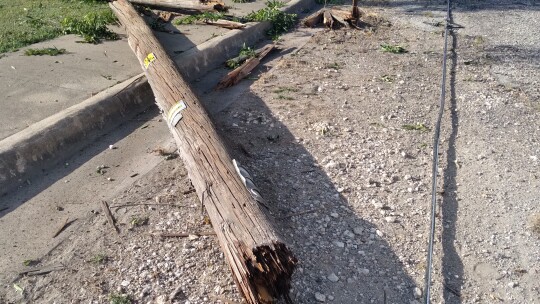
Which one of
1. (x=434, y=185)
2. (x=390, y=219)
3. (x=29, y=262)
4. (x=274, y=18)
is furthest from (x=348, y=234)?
(x=274, y=18)

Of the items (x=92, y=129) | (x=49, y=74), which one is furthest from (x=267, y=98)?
(x=49, y=74)

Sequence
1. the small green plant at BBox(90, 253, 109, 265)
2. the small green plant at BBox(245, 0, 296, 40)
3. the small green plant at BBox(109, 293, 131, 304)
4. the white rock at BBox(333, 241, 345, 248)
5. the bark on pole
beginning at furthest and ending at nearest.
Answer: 1. the small green plant at BBox(245, 0, 296, 40)
2. the white rock at BBox(333, 241, 345, 248)
3. the small green plant at BBox(90, 253, 109, 265)
4. the small green plant at BBox(109, 293, 131, 304)
5. the bark on pole

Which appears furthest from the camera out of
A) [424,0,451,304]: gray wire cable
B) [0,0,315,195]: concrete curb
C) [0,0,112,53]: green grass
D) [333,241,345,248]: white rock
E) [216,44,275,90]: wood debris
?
[0,0,112,53]: green grass

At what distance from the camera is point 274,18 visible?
9891 mm

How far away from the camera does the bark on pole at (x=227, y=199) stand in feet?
11.1

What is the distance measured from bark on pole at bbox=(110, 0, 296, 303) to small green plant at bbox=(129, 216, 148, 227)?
1.66 ft

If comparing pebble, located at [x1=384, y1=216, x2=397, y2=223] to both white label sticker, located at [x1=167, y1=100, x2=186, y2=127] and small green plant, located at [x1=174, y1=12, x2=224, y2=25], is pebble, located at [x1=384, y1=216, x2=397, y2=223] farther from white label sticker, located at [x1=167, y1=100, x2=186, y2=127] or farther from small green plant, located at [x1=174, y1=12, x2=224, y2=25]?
small green plant, located at [x1=174, y1=12, x2=224, y2=25]

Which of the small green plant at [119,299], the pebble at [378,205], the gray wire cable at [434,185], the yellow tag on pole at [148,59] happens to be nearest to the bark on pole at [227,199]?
the yellow tag on pole at [148,59]

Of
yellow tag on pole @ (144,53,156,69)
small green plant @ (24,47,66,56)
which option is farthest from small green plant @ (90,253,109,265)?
small green plant @ (24,47,66,56)

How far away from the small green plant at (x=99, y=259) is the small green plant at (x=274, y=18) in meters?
6.24

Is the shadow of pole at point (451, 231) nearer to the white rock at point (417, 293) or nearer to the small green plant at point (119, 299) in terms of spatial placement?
the white rock at point (417, 293)

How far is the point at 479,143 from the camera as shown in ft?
19.6

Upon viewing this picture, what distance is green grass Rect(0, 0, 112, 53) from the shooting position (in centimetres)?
786

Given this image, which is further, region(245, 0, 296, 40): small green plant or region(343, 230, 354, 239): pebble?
region(245, 0, 296, 40): small green plant
